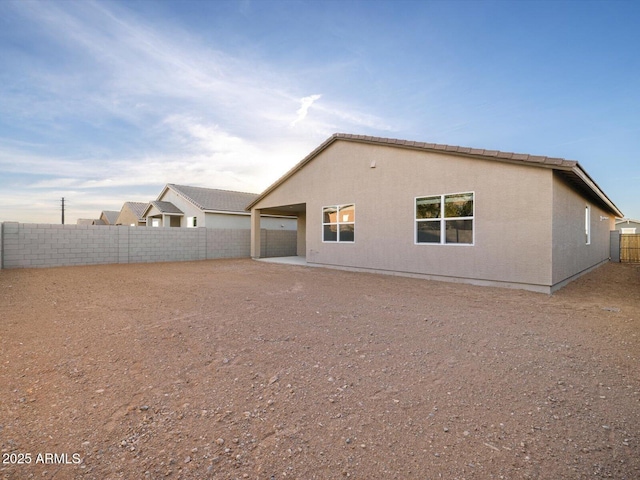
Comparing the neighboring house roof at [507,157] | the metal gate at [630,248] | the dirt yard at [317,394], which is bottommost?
the dirt yard at [317,394]

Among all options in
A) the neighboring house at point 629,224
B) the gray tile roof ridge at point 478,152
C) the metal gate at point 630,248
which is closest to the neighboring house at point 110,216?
the gray tile roof ridge at point 478,152

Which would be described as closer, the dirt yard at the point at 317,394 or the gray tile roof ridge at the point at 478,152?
the dirt yard at the point at 317,394

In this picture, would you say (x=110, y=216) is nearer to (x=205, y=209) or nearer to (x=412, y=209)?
(x=205, y=209)

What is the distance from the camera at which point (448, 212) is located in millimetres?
9469

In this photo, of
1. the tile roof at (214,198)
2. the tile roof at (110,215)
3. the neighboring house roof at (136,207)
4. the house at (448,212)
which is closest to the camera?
the house at (448,212)

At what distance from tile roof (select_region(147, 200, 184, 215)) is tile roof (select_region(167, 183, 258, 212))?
61.9 inches

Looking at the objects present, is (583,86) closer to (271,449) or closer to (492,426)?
(492,426)

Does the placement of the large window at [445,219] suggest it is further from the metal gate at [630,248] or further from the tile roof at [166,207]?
the tile roof at [166,207]

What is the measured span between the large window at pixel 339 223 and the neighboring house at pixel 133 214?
24.4m

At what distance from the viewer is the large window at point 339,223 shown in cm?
1222

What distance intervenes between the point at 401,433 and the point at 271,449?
0.92 m

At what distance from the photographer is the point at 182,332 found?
4.36 metres

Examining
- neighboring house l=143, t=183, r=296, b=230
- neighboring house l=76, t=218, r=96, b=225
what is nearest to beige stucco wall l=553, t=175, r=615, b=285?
neighboring house l=143, t=183, r=296, b=230

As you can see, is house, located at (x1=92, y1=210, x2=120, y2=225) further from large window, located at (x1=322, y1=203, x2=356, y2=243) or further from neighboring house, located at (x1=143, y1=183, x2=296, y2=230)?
large window, located at (x1=322, y1=203, x2=356, y2=243)
